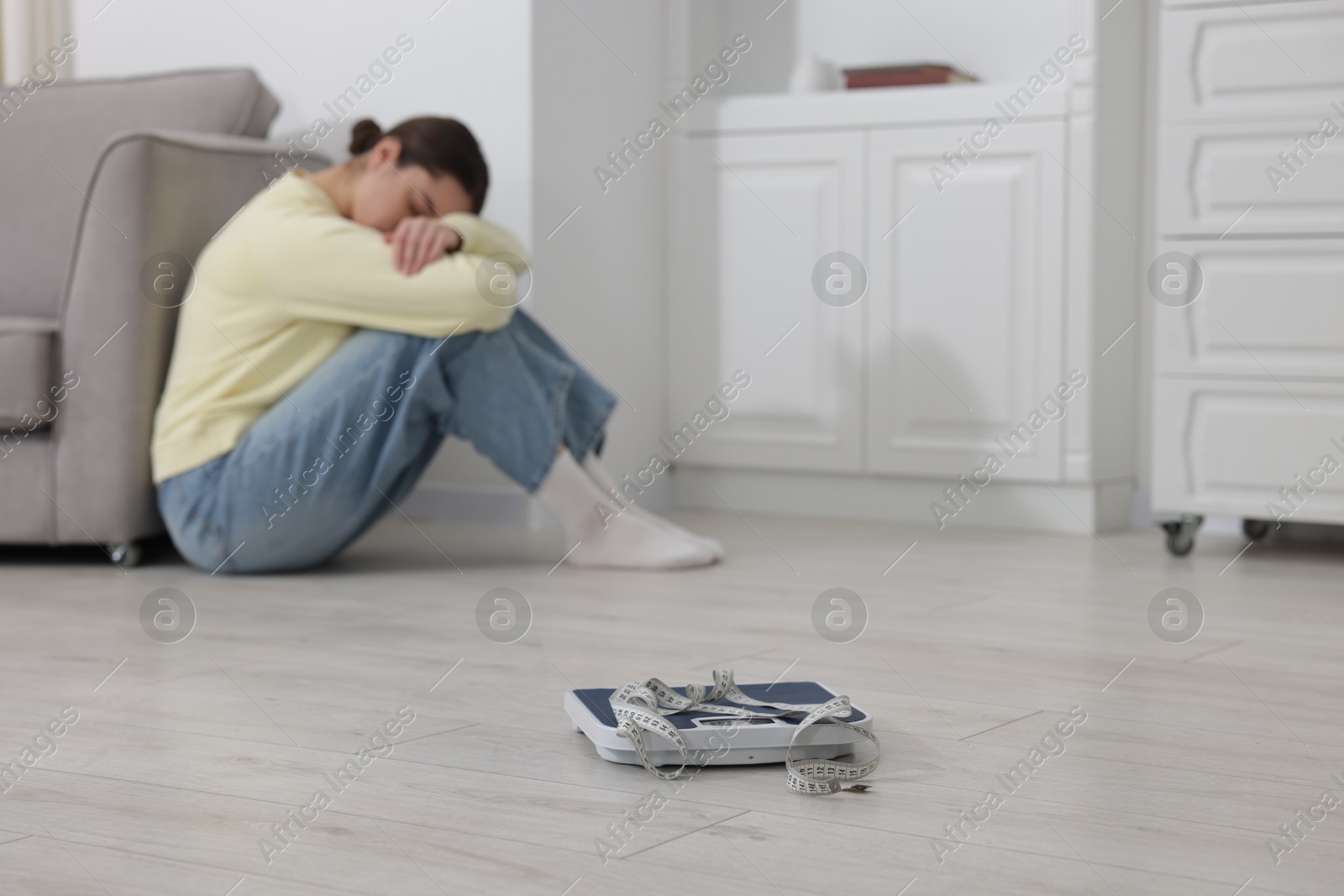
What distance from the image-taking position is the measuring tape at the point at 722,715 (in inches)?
43.2

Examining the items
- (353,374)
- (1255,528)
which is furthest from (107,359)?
(1255,528)

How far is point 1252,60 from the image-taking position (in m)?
2.29

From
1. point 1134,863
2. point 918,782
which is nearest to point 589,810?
point 918,782

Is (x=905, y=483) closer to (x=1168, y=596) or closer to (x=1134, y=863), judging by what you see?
(x=1168, y=596)

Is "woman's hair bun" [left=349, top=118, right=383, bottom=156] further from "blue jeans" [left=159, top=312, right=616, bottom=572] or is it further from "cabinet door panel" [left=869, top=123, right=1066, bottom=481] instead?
"cabinet door panel" [left=869, top=123, right=1066, bottom=481]

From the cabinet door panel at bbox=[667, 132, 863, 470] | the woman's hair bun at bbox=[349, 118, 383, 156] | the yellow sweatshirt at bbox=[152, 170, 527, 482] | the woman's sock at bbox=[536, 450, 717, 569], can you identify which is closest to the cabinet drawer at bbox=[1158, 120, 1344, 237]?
the cabinet door panel at bbox=[667, 132, 863, 470]

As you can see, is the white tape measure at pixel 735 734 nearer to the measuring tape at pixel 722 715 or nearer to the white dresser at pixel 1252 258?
the measuring tape at pixel 722 715

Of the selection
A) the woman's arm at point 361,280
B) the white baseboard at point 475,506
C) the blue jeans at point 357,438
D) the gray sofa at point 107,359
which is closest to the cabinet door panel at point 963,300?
the white baseboard at point 475,506

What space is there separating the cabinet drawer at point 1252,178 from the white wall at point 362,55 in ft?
3.85

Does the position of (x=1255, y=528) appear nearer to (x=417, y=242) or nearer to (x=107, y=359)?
(x=417, y=242)

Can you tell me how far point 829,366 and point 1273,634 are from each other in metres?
1.33

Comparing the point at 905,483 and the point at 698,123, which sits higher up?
the point at 698,123

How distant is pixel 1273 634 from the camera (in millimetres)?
1760

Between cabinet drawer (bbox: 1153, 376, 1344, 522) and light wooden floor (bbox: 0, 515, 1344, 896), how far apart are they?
13cm
